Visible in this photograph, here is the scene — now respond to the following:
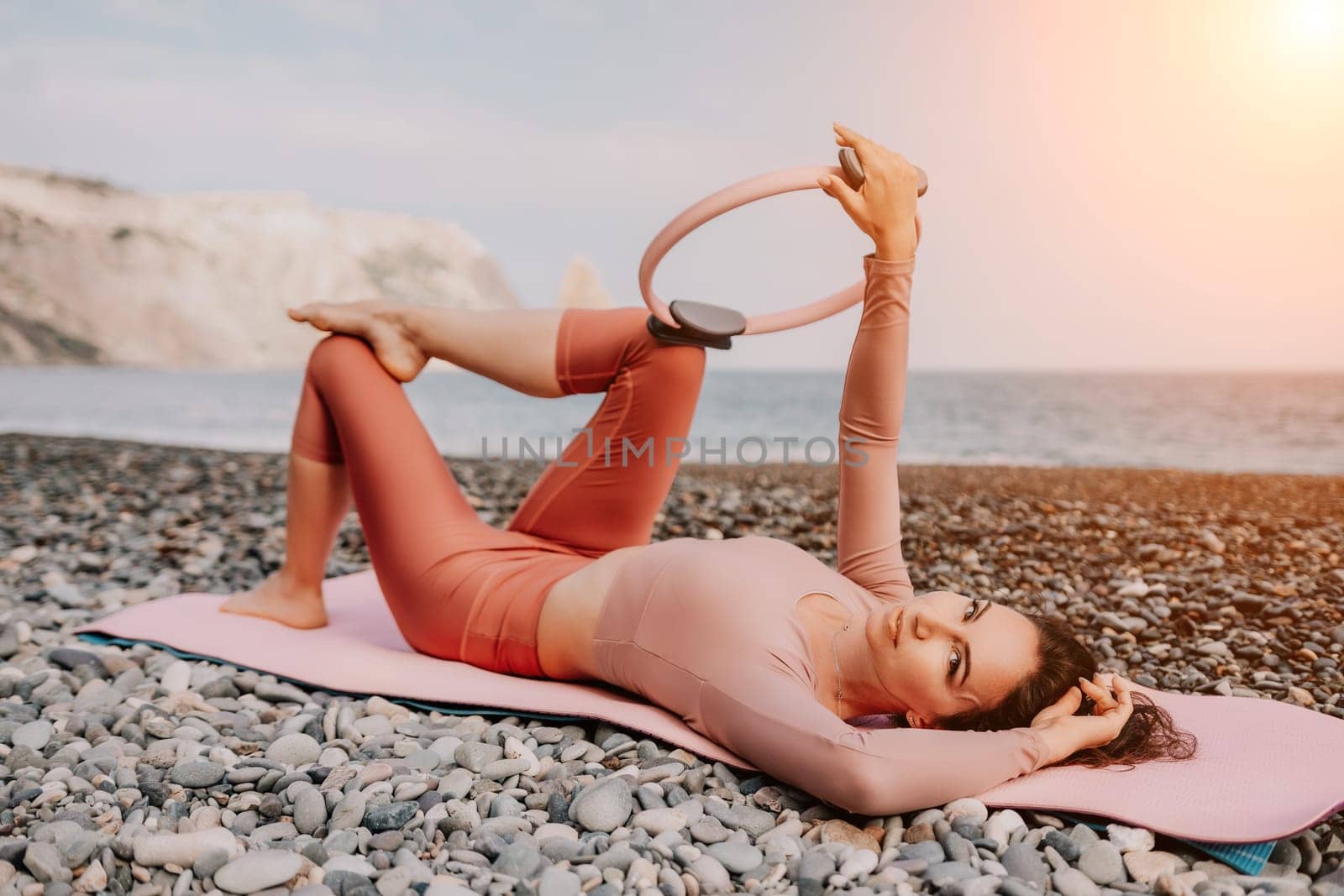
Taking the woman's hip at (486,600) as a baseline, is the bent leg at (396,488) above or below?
above

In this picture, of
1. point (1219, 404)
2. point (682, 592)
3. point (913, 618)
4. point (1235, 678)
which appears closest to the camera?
point (913, 618)

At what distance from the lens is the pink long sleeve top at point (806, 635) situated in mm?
1892

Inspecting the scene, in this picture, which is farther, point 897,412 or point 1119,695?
point 897,412

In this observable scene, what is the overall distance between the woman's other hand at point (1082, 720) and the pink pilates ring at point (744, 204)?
3.71ft

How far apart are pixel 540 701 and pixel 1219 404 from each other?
28067 mm

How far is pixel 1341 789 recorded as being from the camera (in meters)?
1.97

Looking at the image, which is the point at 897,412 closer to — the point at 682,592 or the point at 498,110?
the point at 682,592

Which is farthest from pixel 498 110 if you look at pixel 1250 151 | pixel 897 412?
pixel 897 412

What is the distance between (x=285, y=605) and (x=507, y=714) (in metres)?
1.17

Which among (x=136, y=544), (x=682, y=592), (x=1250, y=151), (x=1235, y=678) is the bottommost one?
(x=136, y=544)

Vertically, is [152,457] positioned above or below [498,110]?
below

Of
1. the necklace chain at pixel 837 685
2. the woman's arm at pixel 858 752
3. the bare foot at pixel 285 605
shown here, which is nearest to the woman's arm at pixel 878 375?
the necklace chain at pixel 837 685

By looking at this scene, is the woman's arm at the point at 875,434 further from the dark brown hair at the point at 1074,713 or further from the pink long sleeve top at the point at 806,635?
the dark brown hair at the point at 1074,713

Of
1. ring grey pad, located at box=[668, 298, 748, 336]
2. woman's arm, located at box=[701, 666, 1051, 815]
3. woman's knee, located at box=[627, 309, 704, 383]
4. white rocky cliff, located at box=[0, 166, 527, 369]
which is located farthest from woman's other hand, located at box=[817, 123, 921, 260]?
white rocky cliff, located at box=[0, 166, 527, 369]
